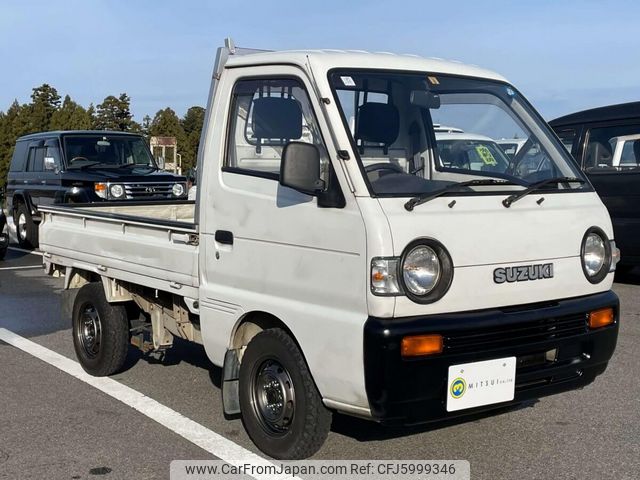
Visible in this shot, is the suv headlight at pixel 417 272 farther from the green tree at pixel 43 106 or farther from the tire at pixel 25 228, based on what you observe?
the green tree at pixel 43 106

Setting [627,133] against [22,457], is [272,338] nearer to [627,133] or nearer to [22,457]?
[22,457]

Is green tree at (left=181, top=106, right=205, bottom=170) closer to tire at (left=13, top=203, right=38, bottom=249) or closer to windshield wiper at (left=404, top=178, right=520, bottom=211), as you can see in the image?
tire at (left=13, top=203, right=38, bottom=249)

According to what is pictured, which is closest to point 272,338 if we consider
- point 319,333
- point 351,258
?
point 319,333

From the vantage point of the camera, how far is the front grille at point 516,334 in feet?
12.3

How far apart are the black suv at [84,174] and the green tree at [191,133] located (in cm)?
1720

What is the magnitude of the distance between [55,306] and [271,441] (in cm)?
558

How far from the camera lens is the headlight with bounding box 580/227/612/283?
428 cm

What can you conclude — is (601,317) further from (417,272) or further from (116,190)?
(116,190)

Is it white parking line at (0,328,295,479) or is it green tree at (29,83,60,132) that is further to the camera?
green tree at (29,83,60,132)

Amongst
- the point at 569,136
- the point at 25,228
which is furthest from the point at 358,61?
the point at 25,228

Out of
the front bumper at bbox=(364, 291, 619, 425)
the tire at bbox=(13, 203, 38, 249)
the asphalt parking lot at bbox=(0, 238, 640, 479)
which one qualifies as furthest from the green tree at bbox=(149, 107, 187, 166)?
the front bumper at bbox=(364, 291, 619, 425)

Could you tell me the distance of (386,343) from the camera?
3561 millimetres

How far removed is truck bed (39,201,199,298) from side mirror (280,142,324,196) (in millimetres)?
1103

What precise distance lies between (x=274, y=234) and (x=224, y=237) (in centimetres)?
46
